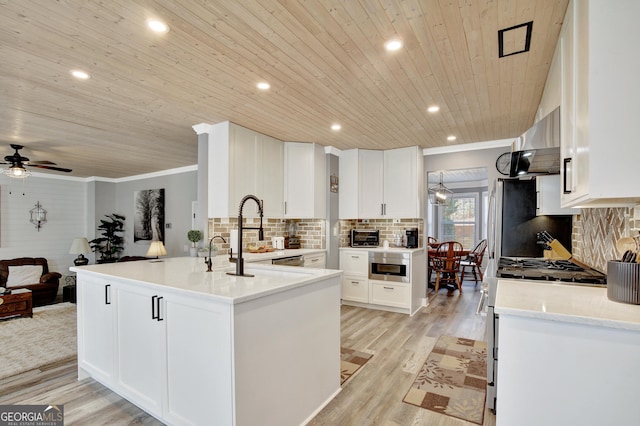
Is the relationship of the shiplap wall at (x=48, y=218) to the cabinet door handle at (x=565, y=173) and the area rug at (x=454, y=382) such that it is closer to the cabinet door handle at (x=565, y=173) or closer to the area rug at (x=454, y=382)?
the area rug at (x=454, y=382)

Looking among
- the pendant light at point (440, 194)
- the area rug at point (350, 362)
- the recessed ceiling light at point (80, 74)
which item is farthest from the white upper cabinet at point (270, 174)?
the pendant light at point (440, 194)

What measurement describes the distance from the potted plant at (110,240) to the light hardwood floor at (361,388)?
475 cm

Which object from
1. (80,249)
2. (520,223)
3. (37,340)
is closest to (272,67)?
(520,223)

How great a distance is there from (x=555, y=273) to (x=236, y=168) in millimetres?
3178

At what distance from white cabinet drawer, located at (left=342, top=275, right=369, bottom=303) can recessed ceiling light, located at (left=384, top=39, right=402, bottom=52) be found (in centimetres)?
349

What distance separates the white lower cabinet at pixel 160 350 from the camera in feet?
5.42

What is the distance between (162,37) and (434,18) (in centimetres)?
167

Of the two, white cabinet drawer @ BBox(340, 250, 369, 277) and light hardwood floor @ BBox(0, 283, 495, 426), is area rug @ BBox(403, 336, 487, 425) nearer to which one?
light hardwood floor @ BBox(0, 283, 495, 426)

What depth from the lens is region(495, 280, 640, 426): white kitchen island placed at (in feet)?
3.65

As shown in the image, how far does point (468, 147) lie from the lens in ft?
15.6

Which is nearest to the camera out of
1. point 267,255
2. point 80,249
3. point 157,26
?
point 157,26

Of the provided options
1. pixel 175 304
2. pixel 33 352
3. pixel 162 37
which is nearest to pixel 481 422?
pixel 175 304

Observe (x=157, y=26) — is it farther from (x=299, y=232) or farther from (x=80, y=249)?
(x=80, y=249)

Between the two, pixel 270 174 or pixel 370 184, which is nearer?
pixel 270 174
